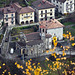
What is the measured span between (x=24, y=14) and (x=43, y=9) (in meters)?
3.09

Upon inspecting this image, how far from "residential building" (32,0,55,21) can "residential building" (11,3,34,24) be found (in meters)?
1.15

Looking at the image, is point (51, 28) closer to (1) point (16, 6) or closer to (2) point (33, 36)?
(2) point (33, 36)

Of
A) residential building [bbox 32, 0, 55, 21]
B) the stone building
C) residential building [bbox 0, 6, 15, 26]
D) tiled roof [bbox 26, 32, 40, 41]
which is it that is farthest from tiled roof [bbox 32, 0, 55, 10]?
the stone building

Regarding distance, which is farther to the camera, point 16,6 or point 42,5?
point 42,5

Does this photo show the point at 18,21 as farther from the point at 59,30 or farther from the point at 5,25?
the point at 59,30

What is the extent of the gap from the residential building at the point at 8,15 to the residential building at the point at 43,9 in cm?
395

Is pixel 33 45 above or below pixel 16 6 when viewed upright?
below

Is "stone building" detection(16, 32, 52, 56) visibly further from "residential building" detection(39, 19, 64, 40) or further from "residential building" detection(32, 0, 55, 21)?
"residential building" detection(32, 0, 55, 21)

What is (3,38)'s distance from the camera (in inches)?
1346

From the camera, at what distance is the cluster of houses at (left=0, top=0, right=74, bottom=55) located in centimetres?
3158

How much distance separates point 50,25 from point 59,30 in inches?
58.0

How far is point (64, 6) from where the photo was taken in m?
41.0

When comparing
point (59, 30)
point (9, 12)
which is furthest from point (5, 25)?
point (59, 30)

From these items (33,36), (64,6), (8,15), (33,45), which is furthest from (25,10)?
(33,45)
